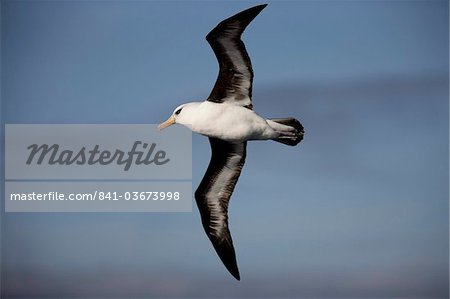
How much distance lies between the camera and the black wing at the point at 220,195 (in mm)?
14547

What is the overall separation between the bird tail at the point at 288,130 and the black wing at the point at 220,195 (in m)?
0.90

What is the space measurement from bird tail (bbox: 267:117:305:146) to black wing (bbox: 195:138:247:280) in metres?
0.90

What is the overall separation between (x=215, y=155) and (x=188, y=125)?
1.28 metres

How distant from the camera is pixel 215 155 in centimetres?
1459

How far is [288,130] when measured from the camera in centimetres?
1369

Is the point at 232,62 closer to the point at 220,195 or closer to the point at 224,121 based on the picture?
the point at 224,121

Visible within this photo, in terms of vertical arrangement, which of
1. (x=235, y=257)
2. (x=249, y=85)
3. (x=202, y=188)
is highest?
(x=249, y=85)

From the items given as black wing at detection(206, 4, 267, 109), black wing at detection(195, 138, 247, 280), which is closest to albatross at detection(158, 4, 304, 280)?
black wing at detection(206, 4, 267, 109)

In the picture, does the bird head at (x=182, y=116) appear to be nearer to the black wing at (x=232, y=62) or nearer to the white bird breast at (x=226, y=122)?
the white bird breast at (x=226, y=122)

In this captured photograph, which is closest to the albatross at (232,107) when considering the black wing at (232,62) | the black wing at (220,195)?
the black wing at (232,62)

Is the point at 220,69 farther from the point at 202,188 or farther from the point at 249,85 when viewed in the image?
the point at 202,188

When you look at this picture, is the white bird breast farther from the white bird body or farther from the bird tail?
the bird tail

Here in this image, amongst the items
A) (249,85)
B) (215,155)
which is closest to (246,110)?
(249,85)

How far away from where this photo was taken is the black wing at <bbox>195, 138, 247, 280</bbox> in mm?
14547
